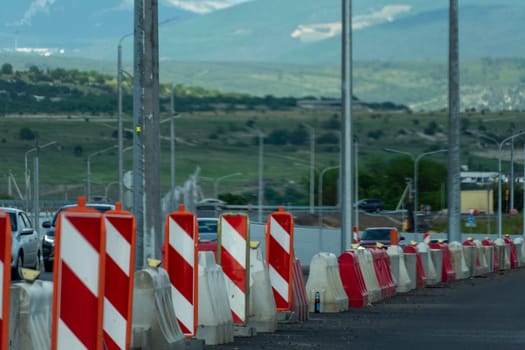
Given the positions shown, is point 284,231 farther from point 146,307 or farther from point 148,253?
point 146,307

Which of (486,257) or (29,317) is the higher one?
(29,317)

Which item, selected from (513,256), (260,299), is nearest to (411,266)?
(260,299)

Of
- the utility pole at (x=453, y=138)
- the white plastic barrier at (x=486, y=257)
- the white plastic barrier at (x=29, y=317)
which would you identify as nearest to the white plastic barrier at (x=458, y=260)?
the white plastic barrier at (x=486, y=257)

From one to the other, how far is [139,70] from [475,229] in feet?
314

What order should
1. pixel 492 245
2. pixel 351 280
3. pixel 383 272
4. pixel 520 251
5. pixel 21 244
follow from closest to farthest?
pixel 351 280 → pixel 383 272 → pixel 21 244 → pixel 492 245 → pixel 520 251

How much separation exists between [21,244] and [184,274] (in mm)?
16593

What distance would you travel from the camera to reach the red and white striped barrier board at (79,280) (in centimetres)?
1164

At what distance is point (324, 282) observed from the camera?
76.5ft

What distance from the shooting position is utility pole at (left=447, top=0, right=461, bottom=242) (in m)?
46.4

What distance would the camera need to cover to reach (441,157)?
7844 inches

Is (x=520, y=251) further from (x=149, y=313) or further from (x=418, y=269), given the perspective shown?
(x=149, y=313)

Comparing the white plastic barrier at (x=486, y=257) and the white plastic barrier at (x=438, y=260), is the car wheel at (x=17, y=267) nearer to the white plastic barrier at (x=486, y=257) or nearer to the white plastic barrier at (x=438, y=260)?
the white plastic barrier at (x=438, y=260)

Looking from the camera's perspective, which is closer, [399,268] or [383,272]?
[383,272]

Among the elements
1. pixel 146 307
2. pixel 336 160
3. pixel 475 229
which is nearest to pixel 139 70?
pixel 146 307
